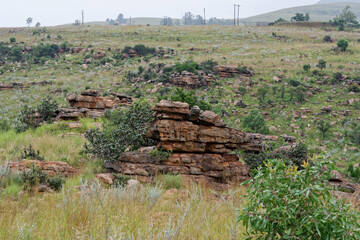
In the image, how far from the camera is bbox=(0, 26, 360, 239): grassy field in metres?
2.76

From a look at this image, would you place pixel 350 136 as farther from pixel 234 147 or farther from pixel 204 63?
pixel 204 63

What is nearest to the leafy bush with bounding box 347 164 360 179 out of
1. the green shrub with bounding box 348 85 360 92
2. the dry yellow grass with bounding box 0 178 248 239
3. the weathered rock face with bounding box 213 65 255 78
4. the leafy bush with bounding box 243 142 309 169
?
the leafy bush with bounding box 243 142 309 169

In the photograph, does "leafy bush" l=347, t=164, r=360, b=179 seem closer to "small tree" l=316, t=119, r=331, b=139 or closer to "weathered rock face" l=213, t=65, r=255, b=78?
"small tree" l=316, t=119, r=331, b=139

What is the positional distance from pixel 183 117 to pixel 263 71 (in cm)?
2318

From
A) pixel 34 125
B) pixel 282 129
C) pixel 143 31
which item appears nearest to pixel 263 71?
pixel 282 129

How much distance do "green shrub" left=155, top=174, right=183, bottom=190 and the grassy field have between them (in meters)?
0.48

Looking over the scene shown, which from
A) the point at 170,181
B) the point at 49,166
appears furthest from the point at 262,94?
the point at 49,166

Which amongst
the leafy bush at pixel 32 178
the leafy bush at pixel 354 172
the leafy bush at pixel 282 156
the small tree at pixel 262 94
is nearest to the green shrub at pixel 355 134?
the leafy bush at pixel 354 172

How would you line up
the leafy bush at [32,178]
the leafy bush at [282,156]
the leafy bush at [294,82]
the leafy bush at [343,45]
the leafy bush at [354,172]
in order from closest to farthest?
the leafy bush at [32,178], the leafy bush at [282,156], the leafy bush at [354,172], the leafy bush at [294,82], the leafy bush at [343,45]

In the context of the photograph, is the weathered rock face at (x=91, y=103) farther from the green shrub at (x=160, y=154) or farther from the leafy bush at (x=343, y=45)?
the leafy bush at (x=343, y=45)

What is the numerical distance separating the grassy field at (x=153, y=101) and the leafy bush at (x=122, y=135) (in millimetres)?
461

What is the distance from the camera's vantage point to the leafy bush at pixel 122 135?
8273mm

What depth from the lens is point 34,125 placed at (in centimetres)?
Answer: 1170

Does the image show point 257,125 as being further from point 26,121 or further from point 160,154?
point 26,121
